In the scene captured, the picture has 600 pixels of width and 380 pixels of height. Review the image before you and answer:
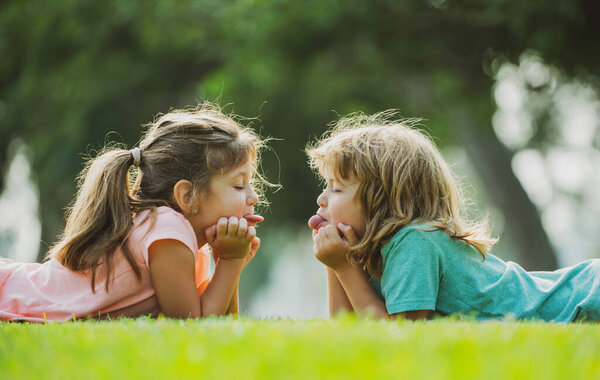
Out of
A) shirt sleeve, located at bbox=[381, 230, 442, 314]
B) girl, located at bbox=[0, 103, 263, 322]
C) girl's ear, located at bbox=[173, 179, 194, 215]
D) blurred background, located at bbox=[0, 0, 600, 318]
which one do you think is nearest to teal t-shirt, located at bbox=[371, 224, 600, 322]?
shirt sleeve, located at bbox=[381, 230, 442, 314]

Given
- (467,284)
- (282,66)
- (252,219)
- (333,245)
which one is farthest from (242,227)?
(282,66)

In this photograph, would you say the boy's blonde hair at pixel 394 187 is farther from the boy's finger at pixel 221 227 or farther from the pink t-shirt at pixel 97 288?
the pink t-shirt at pixel 97 288

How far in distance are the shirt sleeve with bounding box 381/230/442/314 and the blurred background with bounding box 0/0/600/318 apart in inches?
303

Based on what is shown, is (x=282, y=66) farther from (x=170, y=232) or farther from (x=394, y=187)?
(x=170, y=232)

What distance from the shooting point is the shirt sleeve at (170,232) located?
450cm

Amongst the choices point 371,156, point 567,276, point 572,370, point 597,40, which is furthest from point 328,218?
point 597,40

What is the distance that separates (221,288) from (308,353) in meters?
2.60

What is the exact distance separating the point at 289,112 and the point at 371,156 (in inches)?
461

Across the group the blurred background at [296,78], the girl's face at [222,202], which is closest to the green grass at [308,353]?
the girl's face at [222,202]

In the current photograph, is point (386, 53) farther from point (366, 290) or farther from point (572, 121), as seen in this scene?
point (366, 290)

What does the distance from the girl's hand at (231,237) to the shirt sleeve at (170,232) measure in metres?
0.24

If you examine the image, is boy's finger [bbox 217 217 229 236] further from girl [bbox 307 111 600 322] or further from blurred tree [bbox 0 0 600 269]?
blurred tree [bbox 0 0 600 269]

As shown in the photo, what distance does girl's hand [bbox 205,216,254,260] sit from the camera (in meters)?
4.88

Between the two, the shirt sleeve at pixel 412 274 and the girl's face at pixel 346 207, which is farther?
the girl's face at pixel 346 207
